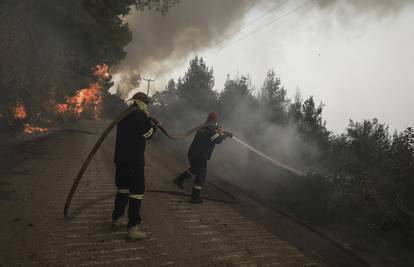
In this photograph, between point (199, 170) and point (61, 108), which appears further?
point (61, 108)

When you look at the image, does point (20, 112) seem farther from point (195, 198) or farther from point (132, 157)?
point (132, 157)

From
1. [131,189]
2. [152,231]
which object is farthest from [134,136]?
[152,231]

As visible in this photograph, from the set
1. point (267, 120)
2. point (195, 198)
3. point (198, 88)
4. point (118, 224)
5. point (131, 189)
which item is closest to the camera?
point (131, 189)

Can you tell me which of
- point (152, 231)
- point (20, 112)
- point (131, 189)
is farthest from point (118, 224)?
point (20, 112)

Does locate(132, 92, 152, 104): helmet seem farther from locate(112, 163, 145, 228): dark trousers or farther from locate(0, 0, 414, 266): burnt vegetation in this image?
locate(0, 0, 414, 266): burnt vegetation

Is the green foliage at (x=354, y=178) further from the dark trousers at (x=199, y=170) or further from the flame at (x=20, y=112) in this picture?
the flame at (x=20, y=112)

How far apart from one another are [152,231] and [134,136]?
1593 mm

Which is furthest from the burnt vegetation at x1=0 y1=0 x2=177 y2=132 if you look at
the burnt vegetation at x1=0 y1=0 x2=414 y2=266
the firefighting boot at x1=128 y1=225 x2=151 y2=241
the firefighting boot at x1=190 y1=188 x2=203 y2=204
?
the firefighting boot at x1=128 y1=225 x2=151 y2=241

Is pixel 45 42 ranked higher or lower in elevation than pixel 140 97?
higher

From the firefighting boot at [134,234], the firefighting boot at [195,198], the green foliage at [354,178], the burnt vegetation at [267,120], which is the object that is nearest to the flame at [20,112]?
the burnt vegetation at [267,120]

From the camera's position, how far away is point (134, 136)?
5230mm

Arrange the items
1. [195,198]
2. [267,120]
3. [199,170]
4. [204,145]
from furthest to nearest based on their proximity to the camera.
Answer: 1. [267,120]
2. [204,145]
3. [199,170]
4. [195,198]

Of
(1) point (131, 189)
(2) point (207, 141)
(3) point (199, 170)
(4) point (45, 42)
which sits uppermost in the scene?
(4) point (45, 42)

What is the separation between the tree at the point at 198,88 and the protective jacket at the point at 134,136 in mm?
14902
